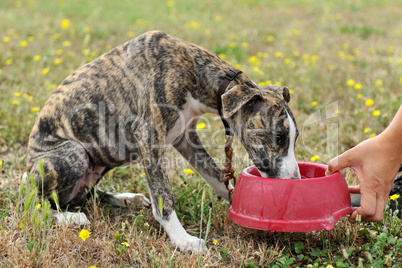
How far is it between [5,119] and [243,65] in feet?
10.2

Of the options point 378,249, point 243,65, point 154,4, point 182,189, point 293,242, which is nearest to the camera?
point 378,249

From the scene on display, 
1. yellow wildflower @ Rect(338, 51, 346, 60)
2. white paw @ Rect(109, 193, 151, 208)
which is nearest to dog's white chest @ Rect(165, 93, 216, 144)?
white paw @ Rect(109, 193, 151, 208)

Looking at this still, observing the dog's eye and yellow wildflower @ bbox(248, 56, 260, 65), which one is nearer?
the dog's eye

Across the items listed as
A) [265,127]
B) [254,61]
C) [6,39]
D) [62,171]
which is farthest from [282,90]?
[6,39]

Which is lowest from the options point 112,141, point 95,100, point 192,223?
point 192,223

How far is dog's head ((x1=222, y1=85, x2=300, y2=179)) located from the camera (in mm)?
3002

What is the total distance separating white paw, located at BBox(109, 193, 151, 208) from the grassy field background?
10 centimetres

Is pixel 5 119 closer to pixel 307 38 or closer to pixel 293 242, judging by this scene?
pixel 293 242

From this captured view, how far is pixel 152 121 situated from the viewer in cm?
325

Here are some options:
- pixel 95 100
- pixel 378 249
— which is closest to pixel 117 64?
pixel 95 100

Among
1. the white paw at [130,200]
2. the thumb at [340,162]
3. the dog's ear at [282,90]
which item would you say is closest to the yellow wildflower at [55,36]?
the white paw at [130,200]

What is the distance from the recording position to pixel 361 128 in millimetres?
4848

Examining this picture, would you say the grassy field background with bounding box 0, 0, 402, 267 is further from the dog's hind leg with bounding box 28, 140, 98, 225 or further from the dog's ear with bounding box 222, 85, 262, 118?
the dog's ear with bounding box 222, 85, 262, 118

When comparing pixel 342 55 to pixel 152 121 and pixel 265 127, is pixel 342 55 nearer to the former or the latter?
pixel 265 127
